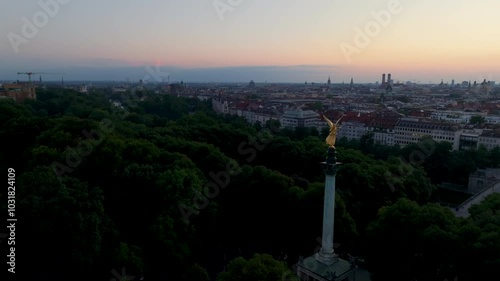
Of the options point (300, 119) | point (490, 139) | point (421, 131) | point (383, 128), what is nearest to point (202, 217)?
point (490, 139)

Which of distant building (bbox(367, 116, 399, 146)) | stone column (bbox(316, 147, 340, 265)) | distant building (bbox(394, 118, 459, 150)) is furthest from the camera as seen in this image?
distant building (bbox(367, 116, 399, 146))

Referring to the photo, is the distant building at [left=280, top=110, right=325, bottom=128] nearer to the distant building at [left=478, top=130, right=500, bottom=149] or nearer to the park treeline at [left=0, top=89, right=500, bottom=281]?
the distant building at [left=478, top=130, right=500, bottom=149]

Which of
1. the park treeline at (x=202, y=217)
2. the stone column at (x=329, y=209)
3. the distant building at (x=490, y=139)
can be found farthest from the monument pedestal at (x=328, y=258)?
the distant building at (x=490, y=139)

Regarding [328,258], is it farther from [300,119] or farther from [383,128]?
[300,119]

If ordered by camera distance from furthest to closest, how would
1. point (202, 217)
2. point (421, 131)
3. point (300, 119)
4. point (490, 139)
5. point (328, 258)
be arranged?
point (300, 119) → point (421, 131) → point (490, 139) → point (202, 217) → point (328, 258)

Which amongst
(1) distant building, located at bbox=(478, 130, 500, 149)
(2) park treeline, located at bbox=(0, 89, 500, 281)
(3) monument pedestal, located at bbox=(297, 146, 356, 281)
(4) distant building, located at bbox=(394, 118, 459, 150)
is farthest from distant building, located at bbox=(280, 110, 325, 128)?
(3) monument pedestal, located at bbox=(297, 146, 356, 281)

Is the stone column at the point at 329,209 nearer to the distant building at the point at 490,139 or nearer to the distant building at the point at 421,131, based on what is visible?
the distant building at the point at 421,131

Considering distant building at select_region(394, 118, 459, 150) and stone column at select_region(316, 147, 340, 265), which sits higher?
stone column at select_region(316, 147, 340, 265)

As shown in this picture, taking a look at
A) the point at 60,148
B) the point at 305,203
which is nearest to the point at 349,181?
the point at 305,203

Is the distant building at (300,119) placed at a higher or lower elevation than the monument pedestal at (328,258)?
lower
